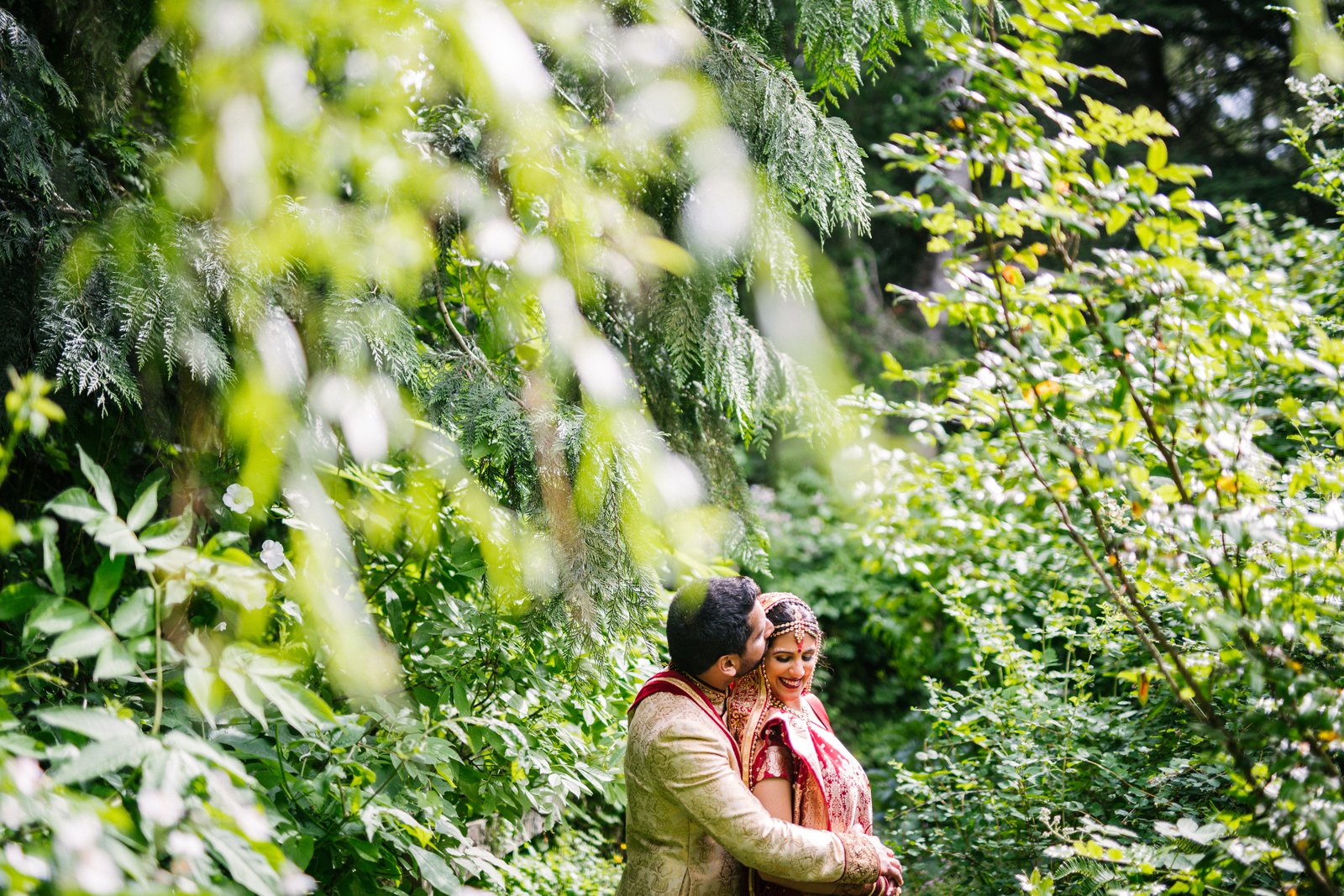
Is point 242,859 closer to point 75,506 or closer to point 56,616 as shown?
point 56,616

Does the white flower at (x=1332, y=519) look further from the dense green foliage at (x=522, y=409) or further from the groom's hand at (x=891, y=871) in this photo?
the groom's hand at (x=891, y=871)

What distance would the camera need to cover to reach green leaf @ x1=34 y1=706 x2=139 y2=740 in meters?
1.17

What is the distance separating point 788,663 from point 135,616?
4.36 feet

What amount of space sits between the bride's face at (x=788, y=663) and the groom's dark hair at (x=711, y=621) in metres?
0.12

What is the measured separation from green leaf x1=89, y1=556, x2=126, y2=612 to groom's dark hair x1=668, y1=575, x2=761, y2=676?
3.62 ft

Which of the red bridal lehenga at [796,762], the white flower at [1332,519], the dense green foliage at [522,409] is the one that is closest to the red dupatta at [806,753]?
the red bridal lehenga at [796,762]

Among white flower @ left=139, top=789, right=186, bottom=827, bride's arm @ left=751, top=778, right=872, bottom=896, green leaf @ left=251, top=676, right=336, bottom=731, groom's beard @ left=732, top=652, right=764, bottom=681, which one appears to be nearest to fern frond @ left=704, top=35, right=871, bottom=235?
Answer: groom's beard @ left=732, top=652, right=764, bottom=681

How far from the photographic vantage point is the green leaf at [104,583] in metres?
1.27

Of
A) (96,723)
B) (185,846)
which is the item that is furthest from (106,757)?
(185,846)

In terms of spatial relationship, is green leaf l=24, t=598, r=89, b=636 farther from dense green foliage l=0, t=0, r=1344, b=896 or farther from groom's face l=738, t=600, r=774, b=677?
groom's face l=738, t=600, r=774, b=677

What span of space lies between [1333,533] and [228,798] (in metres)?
2.06

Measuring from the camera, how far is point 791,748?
204cm

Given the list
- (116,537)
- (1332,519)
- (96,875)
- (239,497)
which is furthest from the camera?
(239,497)

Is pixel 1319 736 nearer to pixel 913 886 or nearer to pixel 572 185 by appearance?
pixel 572 185
